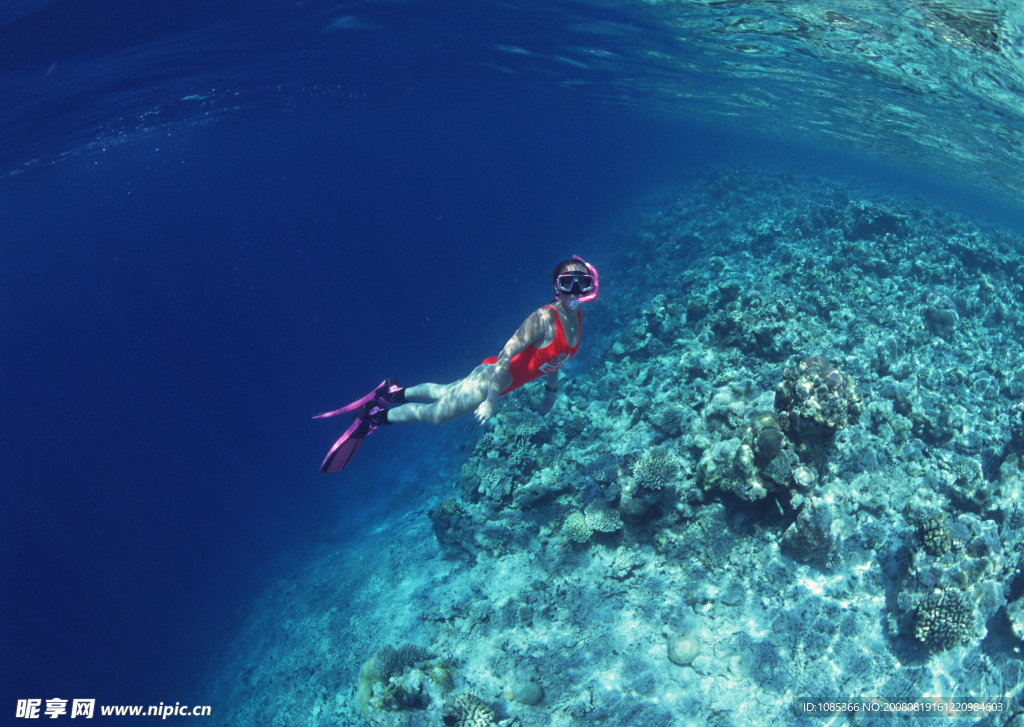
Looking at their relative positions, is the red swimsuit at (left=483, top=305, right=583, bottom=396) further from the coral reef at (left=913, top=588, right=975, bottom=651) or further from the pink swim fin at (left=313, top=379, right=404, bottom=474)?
the coral reef at (left=913, top=588, right=975, bottom=651)

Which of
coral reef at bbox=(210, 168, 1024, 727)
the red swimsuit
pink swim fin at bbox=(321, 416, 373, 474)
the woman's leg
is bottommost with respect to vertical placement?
coral reef at bbox=(210, 168, 1024, 727)

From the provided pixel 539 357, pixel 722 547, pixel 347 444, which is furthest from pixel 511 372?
pixel 722 547

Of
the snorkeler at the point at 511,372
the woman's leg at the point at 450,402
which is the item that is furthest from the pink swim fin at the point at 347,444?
the woman's leg at the point at 450,402

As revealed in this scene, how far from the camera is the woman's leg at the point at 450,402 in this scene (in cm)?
622

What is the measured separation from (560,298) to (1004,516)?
23.8 feet

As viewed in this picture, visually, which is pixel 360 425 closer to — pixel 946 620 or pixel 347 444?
pixel 347 444

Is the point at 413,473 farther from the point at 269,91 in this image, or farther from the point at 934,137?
the point at 934,137

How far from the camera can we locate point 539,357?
5.87 m

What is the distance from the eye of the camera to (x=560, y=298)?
5.45m

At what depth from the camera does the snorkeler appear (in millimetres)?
5234

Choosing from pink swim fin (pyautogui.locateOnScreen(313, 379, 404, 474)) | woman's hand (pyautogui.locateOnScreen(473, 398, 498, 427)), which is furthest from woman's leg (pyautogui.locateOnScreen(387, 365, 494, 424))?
woman's hand (pyautogui.locateOnScreen(473, 398, 498, 427))

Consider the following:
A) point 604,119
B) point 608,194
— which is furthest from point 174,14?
point 604,119

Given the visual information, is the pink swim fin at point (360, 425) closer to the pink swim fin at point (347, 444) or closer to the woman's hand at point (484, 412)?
the pink swim fin at point (347, 444)

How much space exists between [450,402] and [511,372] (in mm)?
1087
